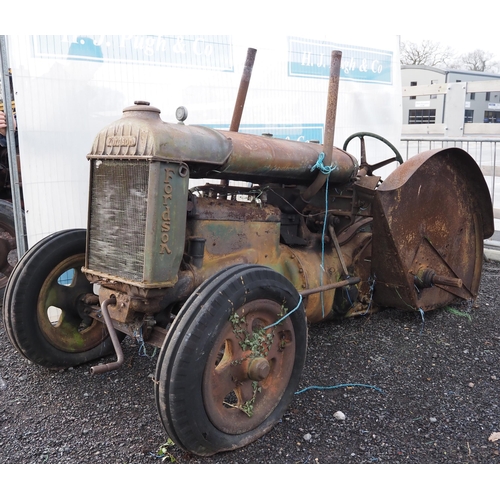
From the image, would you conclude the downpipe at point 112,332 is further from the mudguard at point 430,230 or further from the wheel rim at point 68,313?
the mudguard at point 430,230

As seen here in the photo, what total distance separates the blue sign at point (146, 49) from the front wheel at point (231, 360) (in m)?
2.43

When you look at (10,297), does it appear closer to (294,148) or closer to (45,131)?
(45,131)

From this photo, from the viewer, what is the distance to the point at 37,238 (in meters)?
3.84

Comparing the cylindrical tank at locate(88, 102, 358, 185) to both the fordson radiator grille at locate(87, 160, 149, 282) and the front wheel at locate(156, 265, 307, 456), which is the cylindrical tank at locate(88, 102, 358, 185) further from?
the front wheel at locate(156, 265, 307, 456)

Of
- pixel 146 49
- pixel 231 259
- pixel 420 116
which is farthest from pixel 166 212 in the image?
pixel 420 116

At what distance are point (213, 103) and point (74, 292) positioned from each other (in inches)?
85.9

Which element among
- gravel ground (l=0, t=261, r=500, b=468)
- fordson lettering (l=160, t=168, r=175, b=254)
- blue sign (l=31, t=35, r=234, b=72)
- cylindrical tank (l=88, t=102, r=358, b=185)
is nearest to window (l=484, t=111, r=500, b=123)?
blue sign (l=31, t=35, r=234, b=72)

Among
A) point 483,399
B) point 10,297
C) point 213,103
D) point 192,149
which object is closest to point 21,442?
point 10,297

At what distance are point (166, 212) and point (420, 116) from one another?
35.7ft

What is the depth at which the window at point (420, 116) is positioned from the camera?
38.6 ft

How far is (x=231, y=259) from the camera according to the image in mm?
2822

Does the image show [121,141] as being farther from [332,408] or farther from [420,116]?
[420,116]

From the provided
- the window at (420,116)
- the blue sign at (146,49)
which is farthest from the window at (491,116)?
the blue sign at (146,49)

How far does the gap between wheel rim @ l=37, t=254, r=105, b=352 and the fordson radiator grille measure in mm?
439
